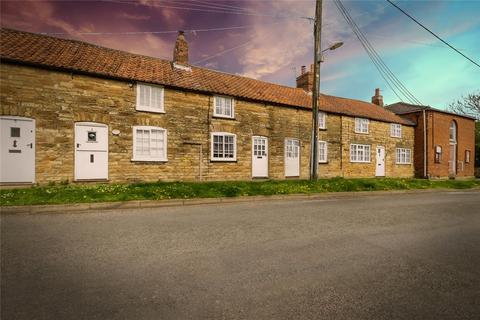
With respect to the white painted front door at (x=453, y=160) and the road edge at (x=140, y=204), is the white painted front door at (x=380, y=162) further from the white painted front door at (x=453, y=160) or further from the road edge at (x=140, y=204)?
the road edge at (x=140, y=204)

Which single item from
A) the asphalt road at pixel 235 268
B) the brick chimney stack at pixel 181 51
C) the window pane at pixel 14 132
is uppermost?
the brick chimney stack at pixel 181 51

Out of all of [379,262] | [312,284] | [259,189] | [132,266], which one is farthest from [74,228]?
[259,189]

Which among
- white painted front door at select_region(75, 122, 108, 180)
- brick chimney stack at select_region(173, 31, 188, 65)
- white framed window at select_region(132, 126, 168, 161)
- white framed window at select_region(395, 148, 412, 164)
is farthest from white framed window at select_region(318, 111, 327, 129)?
white painted front door at select_region(75, 122, 108, 180)

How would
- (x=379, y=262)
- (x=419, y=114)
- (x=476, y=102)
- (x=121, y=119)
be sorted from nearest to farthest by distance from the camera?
1. (x=379, y=262)
2. (x=121, y=119)
3. (x=419, y=114)
4. (x=476, y=102)

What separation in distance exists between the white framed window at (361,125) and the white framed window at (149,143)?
16.4 metres

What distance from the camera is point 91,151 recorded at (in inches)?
498

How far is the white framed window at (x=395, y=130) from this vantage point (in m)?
25.5

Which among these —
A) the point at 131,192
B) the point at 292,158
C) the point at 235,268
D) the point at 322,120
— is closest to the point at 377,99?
the point at 322,120

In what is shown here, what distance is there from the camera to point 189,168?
15.1 metres

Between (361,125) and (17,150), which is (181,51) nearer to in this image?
(17,150)

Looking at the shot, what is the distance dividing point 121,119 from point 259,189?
7755 millimetres

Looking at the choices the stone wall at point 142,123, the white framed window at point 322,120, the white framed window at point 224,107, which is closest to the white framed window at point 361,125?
the stone wall at point 142,123

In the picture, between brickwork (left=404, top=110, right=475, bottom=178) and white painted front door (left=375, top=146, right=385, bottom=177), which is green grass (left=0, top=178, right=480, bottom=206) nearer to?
white painted front door (left=375, top=146, right=385, bottom=177)

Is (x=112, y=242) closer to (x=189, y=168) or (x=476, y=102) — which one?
(x=189, y=168)
